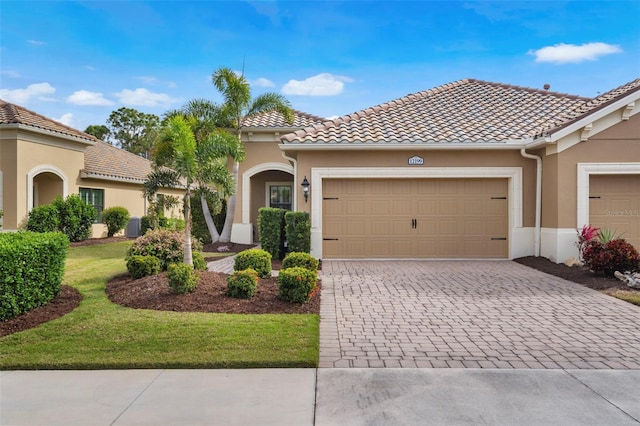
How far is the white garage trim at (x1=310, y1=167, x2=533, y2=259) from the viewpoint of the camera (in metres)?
12.2

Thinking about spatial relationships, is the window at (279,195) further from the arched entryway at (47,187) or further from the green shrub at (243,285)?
the green shrub at (243,285)

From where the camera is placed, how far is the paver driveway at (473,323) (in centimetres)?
472

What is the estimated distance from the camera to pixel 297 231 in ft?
37.9

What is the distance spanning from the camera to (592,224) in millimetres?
11492

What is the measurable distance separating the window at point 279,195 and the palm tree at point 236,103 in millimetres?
2221

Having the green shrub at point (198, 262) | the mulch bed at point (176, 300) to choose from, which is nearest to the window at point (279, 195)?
the green shrub at point (198, 262)

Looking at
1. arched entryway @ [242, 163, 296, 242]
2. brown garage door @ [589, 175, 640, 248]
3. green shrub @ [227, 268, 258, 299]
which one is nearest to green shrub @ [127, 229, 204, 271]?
green shrub @ [227, 268, 258, 299]

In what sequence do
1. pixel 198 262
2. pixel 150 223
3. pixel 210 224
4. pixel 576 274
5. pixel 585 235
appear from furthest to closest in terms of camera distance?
pixel 150 223, pixel 210 224, pixel 585 235, pixel 576 274, pixel 198 262

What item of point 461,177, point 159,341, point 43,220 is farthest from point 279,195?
point 159,341

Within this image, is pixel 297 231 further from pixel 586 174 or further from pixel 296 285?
pixel 586 174

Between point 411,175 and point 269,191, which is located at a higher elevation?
point 411,175

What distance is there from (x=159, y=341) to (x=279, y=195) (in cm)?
1347

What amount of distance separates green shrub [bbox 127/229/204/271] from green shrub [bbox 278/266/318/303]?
121 inches

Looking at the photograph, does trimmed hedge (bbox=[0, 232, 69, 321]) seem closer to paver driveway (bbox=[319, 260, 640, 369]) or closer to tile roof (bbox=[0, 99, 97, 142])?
paver driveway (bbox=[319, 260, 640, 369])
